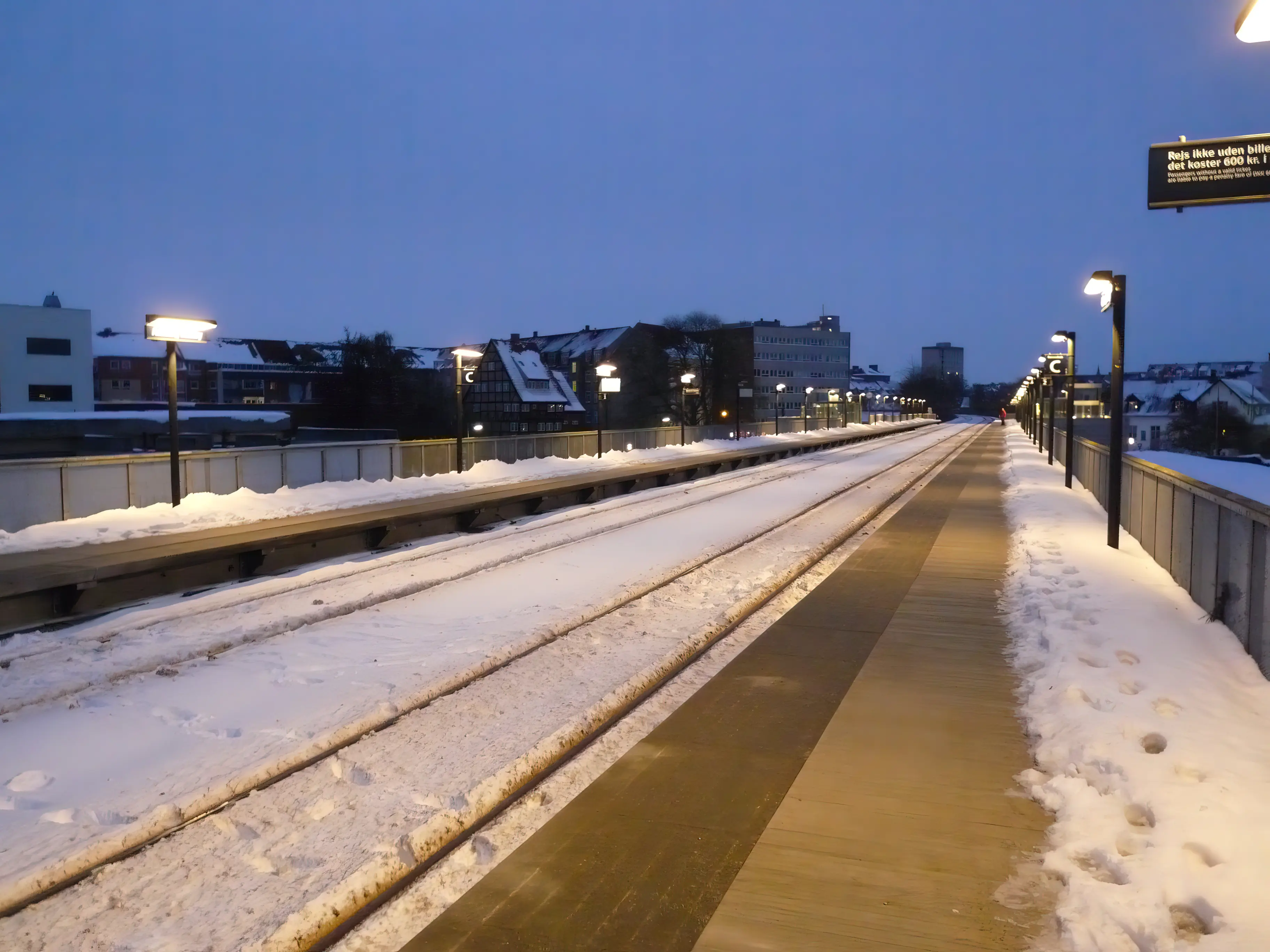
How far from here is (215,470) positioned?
2084 centimetres

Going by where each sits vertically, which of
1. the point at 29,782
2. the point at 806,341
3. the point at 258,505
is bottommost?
the point at 29,782

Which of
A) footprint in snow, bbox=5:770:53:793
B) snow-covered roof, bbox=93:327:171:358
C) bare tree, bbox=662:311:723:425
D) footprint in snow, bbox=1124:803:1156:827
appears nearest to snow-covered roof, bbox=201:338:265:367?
snow-covered roof, bbox=93:327:171:358

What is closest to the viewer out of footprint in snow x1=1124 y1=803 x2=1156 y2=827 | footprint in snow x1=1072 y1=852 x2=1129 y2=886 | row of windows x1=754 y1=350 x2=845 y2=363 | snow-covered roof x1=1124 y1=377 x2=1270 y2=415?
footprint in snow x1=1072 y1=852 x2=1129 y2=886

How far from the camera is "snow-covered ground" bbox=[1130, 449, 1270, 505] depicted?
21.9 metres

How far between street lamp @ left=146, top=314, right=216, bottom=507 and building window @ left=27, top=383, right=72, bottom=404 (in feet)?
168

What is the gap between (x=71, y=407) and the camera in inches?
2462

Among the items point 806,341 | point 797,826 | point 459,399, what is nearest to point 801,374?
point 806,341

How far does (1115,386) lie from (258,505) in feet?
53.0

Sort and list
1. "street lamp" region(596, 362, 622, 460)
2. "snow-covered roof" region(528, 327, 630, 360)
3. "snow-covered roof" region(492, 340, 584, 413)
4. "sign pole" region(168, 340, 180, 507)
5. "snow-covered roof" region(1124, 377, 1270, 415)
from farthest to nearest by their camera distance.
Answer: "snow-covered roof" region(528, 327, 630, 360) < "snow-covered roof" region(1124, 377, 1270, 415) < "snow-covered roof" region(492, 340, 584, 413) < "street lamp" region(596, 362, 622, 460) < "sign pole" region(168, 340, 180, 507)

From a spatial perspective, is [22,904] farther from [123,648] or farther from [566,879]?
[123,648]

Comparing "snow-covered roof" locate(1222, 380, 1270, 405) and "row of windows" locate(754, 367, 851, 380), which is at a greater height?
"row of windows" locate(754, 367, 851, 380)

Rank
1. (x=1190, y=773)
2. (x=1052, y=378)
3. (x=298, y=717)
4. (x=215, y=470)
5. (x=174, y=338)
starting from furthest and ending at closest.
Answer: (x=1052, y=378) → (x=215, y=470) → (x=174, y=338) → (x=298, y=717) → (x=1190, y=773)

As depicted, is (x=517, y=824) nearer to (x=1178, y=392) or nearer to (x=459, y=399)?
(x=459, y=399)

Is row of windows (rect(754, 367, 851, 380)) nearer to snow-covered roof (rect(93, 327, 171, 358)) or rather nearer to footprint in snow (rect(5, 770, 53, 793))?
snow-covered roof (rect(93, 327, 171, 358))
